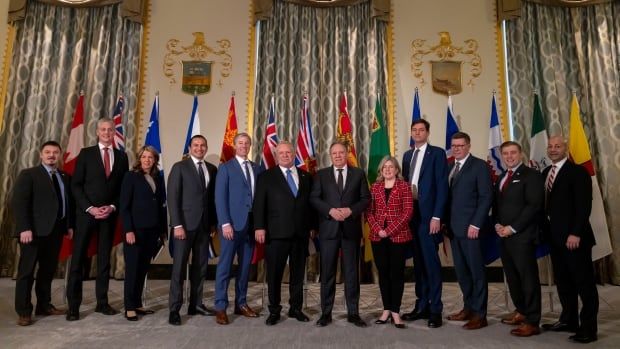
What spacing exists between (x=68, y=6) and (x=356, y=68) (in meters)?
4.37

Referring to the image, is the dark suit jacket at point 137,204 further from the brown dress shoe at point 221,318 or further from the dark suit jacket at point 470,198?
the dark suit jacket at point 470,198

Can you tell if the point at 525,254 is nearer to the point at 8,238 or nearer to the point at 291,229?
the point at 291,229

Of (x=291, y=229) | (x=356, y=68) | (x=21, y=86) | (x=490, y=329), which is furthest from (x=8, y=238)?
(x=490, y=329)

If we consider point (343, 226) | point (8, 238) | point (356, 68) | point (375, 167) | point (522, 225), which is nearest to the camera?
point (522, 225)

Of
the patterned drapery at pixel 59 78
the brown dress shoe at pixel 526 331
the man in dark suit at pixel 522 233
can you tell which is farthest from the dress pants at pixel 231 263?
the patterned drapery at pixel 59 78

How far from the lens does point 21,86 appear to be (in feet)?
19.3

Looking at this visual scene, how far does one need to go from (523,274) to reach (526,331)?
42 centimetres

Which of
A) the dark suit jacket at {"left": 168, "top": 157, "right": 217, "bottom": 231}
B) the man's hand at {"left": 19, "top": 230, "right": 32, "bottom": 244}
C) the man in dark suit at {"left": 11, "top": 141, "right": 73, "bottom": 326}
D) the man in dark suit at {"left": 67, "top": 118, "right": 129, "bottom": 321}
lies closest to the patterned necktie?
the man in dark suit at {"left": 11, "top": 141, "right": 73, "bottom": 326}

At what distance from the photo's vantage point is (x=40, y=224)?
348cm

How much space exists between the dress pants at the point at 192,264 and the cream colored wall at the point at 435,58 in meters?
3.34

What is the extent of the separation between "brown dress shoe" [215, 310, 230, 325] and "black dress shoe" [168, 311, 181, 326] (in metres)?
0.30

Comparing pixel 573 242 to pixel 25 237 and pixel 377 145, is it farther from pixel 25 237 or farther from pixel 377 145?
pixel 25 237

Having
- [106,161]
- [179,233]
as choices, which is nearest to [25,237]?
[106,161]

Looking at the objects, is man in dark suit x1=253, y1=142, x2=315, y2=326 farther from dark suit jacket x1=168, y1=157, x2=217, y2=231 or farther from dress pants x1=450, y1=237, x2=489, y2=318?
dress pants x1=450, y1=237, x2=489, y2=318
